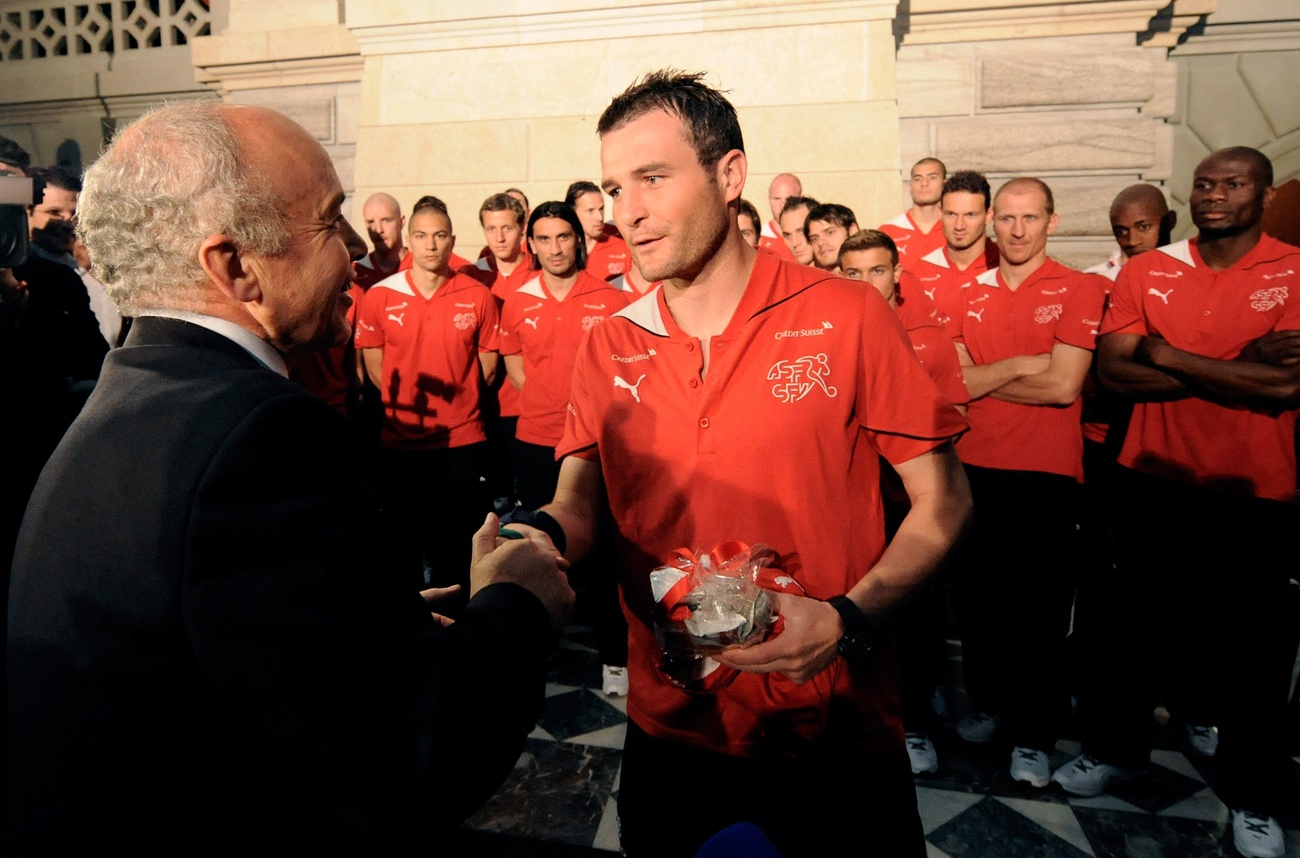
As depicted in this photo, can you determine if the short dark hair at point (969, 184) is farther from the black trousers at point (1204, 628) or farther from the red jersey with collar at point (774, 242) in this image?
the black trousers at point (1204, 628)

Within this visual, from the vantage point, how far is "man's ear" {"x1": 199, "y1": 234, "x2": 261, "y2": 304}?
1.23 m

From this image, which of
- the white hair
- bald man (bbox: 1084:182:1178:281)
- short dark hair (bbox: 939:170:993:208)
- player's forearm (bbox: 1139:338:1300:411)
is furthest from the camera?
bald man (bbox: 1084:182:1178:281)

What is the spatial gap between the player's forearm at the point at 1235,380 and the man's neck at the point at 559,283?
3210mm

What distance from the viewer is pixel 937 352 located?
11.3 ft

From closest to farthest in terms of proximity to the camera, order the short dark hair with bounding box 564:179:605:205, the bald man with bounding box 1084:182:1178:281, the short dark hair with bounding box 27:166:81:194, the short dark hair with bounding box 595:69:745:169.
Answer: the short dark hair with bounding box 595:69:745:169 < the short dark hair with bounding box 27:166:81:194 < the bald man with bounding box 1084:182:1178:281 < the short dark hair with bounding box 564:179:605:205

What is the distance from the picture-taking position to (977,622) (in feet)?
12.7

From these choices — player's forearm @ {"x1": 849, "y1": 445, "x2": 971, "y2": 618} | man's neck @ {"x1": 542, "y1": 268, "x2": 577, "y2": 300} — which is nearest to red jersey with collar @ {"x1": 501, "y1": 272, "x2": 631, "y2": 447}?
man's neck @ {"x1": 542, "y1": 268, "x2": 577, "y2": 300}

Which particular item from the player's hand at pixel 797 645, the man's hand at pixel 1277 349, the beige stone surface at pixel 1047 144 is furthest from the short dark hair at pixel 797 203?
the player's hand at pixel 797 645

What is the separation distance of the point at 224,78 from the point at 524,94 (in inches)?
153

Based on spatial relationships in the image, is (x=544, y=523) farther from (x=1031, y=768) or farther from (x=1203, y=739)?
(x=1203, y=739)

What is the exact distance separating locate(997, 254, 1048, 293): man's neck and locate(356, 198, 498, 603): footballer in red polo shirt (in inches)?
118

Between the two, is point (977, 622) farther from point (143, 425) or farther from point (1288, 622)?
point (143, 425)

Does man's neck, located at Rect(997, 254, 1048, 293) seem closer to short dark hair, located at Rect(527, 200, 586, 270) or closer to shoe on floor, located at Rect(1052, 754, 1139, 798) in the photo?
shoe on floor, located at Rect(1052, 754, 1139, 798)

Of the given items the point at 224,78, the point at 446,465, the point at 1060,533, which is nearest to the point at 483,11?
the point at 224,78
